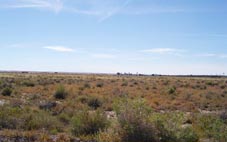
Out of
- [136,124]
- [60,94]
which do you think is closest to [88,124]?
[136,124]

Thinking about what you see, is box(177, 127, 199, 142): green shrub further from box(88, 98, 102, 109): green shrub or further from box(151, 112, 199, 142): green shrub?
box(88, 98, 102, 109): green shrub

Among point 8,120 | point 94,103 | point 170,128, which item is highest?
point 170,128

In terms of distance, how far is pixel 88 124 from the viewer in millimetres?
14867

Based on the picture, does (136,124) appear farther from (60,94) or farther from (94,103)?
(60,94)

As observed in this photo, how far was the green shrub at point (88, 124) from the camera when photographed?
14727mm

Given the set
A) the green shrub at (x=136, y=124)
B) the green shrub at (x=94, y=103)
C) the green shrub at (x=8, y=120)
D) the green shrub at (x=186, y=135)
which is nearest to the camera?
the green shrub at (x=136, y=124)

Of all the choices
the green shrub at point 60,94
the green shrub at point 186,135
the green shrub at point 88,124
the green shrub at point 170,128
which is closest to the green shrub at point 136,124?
the green shrub at point 170,128

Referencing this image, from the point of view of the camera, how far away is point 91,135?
14023 millimetres

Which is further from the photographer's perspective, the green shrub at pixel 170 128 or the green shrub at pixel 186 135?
the green shrub at pixel 186 135

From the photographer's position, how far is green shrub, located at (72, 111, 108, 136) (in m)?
14.7

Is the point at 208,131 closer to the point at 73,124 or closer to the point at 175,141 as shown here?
the point at 175,141

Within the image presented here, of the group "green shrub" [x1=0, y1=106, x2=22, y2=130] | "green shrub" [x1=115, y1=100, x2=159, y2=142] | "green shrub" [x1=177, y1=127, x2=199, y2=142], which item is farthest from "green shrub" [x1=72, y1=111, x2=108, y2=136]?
"green shrub" [x1=177, y1=127, x2=199, y2=142]

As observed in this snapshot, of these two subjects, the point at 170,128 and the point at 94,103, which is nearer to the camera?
the point at 170,128

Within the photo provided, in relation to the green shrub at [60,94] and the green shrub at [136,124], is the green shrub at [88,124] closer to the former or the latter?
the green shrub at [136,124]
